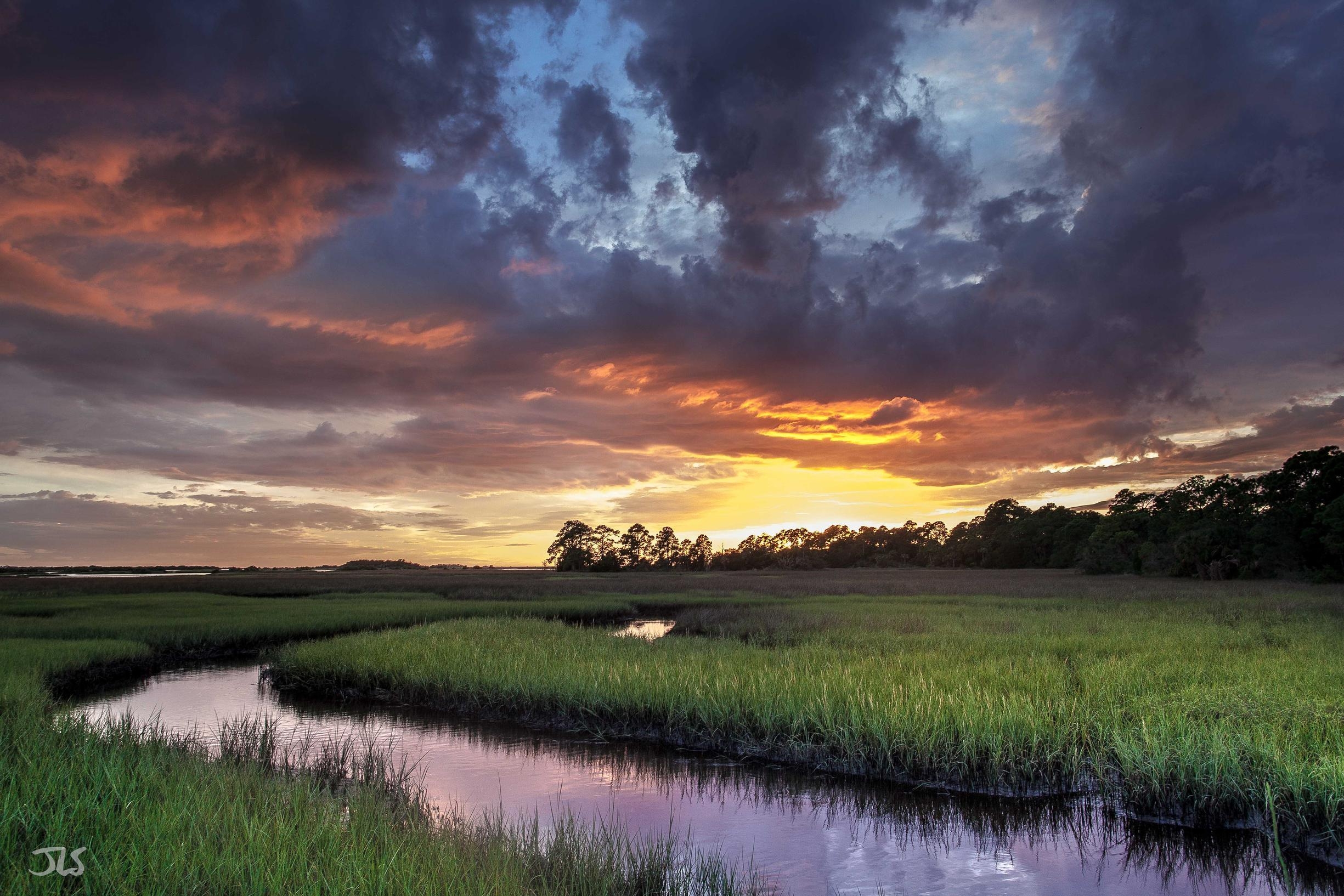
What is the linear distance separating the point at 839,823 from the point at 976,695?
3.90 metres

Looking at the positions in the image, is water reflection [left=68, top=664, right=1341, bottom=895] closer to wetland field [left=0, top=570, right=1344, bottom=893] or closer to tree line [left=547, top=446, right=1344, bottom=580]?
wetland field [left=0, top=570, right=1344, bottom=893]

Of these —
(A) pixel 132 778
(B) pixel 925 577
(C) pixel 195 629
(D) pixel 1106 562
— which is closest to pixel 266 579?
(C) pixel 195 629

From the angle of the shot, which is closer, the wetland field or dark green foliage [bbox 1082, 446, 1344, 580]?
the wetland field

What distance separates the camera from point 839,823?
340 inches

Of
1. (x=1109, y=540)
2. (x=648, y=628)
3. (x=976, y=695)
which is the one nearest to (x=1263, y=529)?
(x=1109, y=540)

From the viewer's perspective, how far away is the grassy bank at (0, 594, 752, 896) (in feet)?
15.4

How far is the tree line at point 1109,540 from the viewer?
51.3 meters

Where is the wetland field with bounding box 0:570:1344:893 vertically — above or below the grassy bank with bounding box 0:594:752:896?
below

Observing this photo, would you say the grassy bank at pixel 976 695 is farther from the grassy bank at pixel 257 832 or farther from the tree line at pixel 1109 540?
the tree line at pixel 1109 540

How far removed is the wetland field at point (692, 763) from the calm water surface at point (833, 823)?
45mm

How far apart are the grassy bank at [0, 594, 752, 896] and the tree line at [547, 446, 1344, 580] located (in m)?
56.5

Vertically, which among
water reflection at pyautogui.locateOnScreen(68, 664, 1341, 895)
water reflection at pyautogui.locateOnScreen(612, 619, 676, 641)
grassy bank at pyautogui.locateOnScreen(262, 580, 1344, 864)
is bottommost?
water reflection at pyautogui.locateOnScreen(612, 619, 676, 641)

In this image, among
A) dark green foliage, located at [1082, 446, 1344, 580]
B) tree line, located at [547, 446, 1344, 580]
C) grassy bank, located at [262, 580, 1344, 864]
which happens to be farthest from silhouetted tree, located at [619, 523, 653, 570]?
grassy bank, located at [262, 580, 1344, 864]

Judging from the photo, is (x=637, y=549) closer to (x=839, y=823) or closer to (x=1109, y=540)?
(x=1109, y=540)
